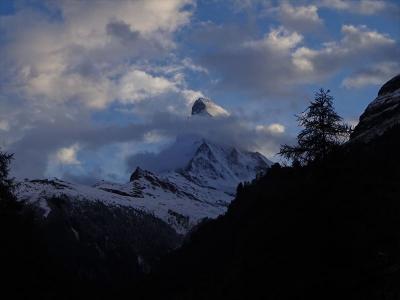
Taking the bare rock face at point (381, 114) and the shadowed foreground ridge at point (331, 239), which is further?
the bare rock face at point (381, 114)

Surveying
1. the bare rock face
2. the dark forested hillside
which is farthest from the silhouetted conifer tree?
the bare rock face

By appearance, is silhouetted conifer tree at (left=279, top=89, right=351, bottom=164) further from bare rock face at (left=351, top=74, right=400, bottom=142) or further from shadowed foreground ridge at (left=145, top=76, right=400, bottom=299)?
bare rock face at (left=351, top=74, right=400, bottom=142)

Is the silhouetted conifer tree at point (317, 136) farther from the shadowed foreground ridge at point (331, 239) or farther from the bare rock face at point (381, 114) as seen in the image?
the bare rock face at point (381, 114)

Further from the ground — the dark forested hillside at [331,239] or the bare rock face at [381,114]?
the bare rock face at [381,114]

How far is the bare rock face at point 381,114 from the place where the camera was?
124 metres

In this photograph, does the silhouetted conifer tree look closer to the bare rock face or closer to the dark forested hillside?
the dark forested hillside

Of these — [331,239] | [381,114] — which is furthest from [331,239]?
[381,114]

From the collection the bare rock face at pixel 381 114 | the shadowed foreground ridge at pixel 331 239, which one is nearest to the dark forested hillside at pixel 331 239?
the shadowed foreground ridge at pixel 331 239

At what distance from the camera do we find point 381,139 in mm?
98438

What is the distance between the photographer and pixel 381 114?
458 feet

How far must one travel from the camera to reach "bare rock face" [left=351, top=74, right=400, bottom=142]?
12419cm

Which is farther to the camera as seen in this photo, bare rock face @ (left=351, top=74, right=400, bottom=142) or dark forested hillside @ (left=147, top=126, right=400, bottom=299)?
bare rock face @ (left=351, top=74, right=400, bottom=142)

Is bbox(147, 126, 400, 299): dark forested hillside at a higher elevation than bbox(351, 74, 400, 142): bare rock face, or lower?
lower

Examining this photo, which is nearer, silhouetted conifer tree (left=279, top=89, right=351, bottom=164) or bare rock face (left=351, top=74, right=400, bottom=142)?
silhouetted conifer tree (left=279, top=89, right=351, bottom=164)
